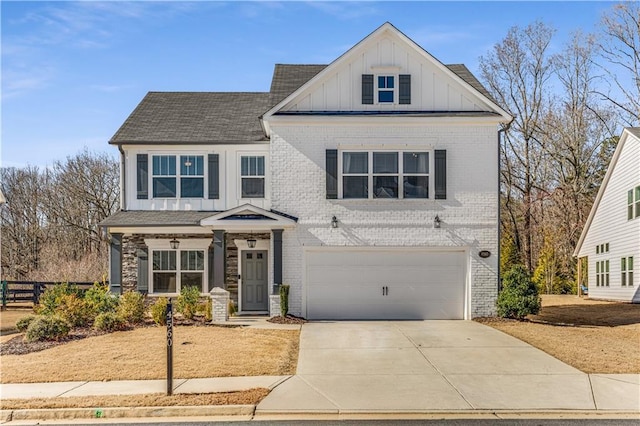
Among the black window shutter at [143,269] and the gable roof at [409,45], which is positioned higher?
the gable roof at [409,45]

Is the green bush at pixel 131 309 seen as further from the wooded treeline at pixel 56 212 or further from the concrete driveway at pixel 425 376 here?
the wooded treeline at pixel 56 212

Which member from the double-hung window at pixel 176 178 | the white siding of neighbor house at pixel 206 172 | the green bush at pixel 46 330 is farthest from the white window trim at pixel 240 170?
the green bush at pixel 46 330

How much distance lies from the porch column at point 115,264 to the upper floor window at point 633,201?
61.7ft

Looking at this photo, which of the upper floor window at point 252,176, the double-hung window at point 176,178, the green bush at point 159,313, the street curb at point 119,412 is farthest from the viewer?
the double-hung window at point 176,178

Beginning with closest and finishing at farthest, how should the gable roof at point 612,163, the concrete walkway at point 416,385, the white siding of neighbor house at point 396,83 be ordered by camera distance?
the concrete walkway at point 416,385, the white siding of neighbor house at point 396,83, the gable roof at point 612,163

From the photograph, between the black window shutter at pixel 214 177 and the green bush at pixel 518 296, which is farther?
the black window shutter at pixel 214 177

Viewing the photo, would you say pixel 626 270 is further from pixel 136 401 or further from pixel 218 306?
pixel 136 401

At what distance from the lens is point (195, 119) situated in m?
23.9

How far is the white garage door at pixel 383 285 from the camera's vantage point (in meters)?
20.6

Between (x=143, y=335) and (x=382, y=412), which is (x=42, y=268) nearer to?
(x=143, y=335)

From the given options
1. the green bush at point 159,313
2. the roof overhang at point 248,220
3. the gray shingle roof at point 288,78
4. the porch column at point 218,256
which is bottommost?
the green bush at point 159,313

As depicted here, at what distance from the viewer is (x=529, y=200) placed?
40219 mm

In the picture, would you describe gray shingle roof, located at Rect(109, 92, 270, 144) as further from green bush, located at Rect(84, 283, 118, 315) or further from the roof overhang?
green bush, located at Rect(84, 283, 118, 315)

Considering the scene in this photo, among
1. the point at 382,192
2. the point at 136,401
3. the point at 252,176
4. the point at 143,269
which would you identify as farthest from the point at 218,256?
the point at 136,401
